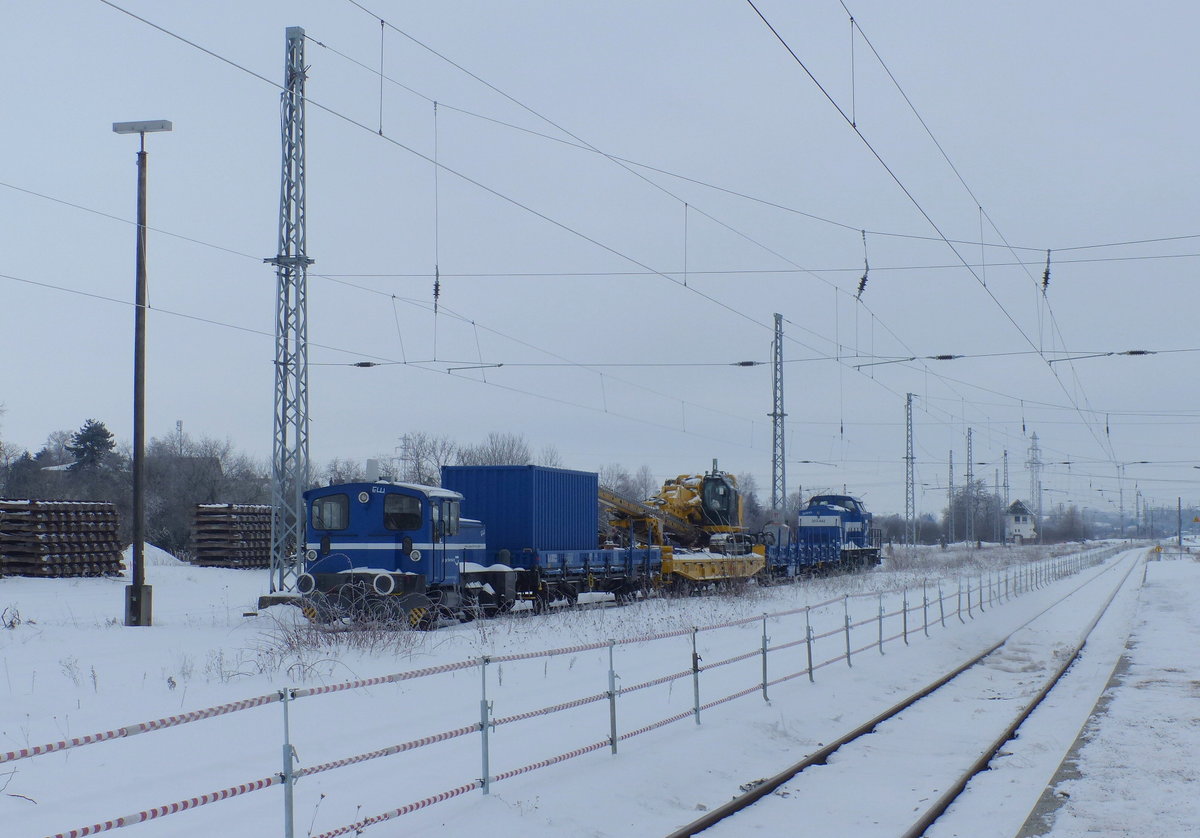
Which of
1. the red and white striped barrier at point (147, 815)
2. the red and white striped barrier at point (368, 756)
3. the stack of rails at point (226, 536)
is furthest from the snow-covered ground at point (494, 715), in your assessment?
the stack of rails at point (226, 536)

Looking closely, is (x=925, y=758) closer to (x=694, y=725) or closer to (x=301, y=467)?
(x=694, y=725)

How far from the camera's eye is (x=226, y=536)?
41.2m

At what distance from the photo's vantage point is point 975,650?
66.3 ft

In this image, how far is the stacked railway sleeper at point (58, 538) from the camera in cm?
3250

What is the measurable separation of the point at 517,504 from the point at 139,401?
8.68m

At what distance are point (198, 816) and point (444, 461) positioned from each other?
6674 cm

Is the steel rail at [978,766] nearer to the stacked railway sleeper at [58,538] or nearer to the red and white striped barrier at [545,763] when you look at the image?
the red and white striped barrier at [545,763]

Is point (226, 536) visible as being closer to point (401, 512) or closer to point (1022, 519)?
point (401, 512)

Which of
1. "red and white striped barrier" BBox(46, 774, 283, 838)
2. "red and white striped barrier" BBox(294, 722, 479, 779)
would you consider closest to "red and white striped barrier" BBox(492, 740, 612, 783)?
"red and white striped barrier" BBox(294, 722, 479, 779)

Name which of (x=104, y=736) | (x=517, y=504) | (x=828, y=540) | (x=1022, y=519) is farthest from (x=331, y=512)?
(x=1022, y=519)

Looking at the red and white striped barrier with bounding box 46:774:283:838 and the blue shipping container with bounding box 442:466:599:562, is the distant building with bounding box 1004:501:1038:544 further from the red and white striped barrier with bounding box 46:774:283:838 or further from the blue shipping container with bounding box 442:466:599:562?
the red and white striped barrier with bounding box 46:774:283:838

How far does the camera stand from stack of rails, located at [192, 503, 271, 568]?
4106 cm

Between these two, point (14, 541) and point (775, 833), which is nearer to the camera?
point (775, 833)

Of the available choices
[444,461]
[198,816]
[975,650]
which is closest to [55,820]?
[198,816]
